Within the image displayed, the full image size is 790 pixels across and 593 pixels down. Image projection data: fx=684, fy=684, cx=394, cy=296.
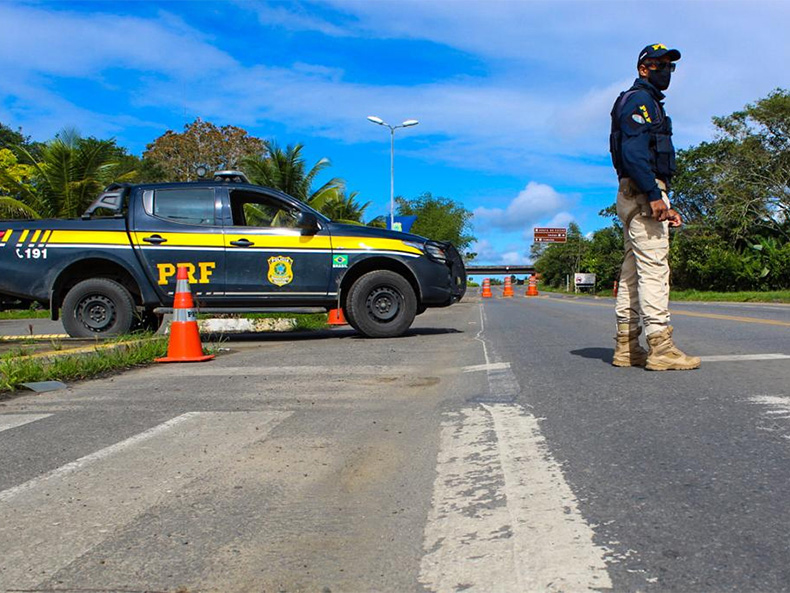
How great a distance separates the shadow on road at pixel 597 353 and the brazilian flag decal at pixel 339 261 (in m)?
3.18

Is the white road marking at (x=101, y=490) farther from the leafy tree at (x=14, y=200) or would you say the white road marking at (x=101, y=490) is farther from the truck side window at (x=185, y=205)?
the leafy tree at (x=14, y=200)

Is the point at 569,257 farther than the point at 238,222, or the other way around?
the point at 569,257

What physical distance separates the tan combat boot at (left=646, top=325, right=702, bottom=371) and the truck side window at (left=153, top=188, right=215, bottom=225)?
18.0 feet

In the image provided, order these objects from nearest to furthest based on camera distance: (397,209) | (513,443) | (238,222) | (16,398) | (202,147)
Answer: (513,443)
(16,398)
(238,222)
(202,147)
(397,209)

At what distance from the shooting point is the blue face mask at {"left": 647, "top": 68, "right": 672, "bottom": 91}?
5094 millimetres

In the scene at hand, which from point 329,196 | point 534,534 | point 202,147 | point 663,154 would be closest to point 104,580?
point 534,534

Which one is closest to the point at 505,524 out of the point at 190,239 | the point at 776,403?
the point at 776,403

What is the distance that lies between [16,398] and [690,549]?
457 cm

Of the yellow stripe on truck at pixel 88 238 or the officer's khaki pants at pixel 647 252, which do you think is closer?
the officer's khaki pants at pixel 647 252

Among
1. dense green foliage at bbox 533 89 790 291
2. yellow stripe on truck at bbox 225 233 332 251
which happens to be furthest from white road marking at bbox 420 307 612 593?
dense green foliage at bbox 533 89 790 291

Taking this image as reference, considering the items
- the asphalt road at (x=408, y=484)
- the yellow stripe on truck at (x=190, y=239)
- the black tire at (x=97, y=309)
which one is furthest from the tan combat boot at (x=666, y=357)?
the black tire at (x=97, y=309)

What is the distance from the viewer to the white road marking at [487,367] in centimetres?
546

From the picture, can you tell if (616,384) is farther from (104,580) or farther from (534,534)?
(104,580)

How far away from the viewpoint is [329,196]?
82.8ft
